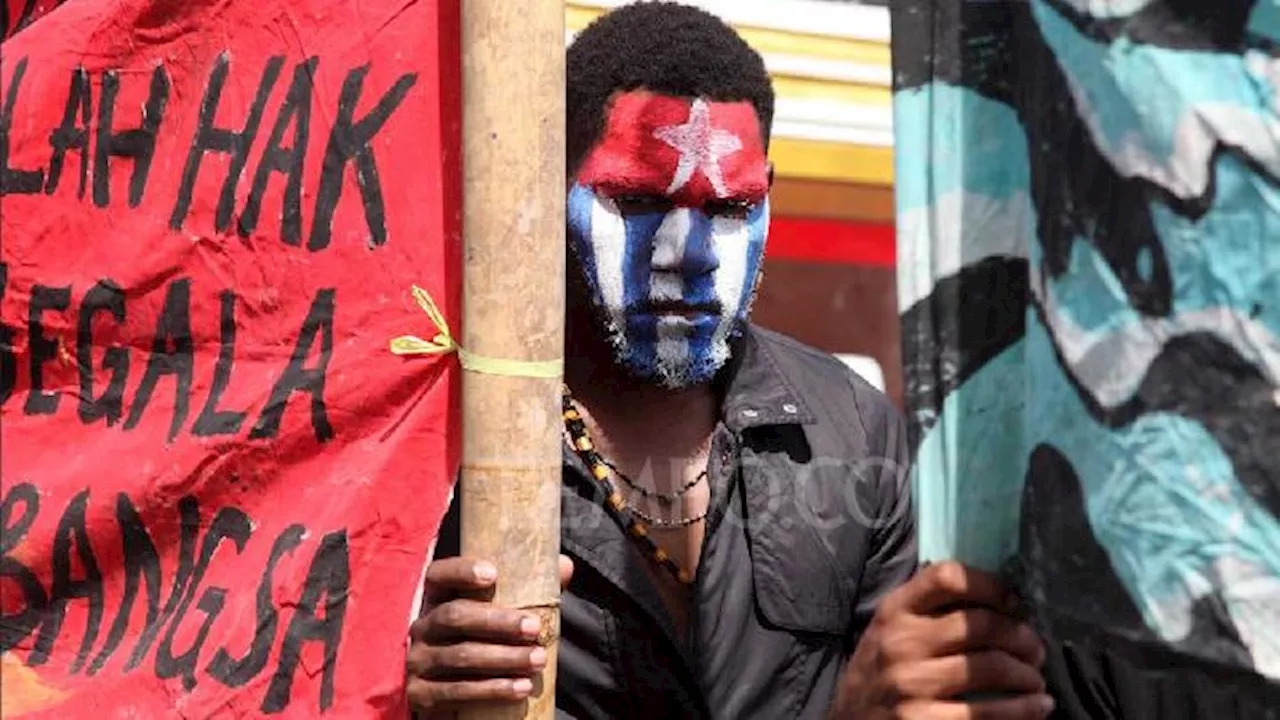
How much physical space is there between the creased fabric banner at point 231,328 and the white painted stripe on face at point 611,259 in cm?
49

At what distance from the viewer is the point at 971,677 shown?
7.57ft

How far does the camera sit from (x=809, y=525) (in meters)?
3.20

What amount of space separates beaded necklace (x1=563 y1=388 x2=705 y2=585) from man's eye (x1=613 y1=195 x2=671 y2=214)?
0.96 ft

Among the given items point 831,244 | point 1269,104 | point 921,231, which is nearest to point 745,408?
point 921,231

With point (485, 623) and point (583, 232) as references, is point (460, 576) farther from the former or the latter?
point (583, 232)

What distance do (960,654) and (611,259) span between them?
41.3 inches

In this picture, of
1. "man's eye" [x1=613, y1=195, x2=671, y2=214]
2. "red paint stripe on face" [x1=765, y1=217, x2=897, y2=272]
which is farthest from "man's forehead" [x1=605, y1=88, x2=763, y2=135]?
"red paint stripe on face" [x1=765, y1=217, x2=897, y2=272]

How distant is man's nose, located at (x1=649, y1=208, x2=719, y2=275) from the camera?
315cm

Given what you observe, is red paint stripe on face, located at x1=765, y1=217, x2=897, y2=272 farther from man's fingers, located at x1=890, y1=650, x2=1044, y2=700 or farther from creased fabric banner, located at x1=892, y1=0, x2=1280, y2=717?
man's fingers, located at x1=890, y1=650, x2=1044, y2=700

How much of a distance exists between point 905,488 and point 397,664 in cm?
95

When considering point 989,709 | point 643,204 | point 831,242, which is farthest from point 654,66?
point 831,242

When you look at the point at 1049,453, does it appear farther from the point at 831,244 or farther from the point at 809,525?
the point at 831,244

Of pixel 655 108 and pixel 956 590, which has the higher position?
pixel 655 108

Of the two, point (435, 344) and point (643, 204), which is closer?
point (435, 344)
